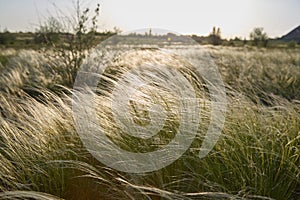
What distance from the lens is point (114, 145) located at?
6.97ft

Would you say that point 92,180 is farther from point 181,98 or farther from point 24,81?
point 24,81

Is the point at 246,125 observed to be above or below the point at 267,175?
above

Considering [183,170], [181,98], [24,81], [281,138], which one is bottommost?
[24,81]

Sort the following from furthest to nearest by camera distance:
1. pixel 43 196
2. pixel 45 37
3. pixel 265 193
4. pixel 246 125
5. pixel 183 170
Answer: pixel 45 37 < pixel 246 125 < pixel 183 170 < pixel 265 193 < pixel 43 196

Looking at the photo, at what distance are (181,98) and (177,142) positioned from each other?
1.66 feet

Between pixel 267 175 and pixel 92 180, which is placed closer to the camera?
pixel 267 175

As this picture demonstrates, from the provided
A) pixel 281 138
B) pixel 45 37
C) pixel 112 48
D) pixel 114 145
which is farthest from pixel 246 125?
pixel 112 48

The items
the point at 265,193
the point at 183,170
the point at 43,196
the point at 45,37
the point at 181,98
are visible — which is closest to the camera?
the point at 43,196

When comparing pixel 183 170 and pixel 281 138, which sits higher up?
pixel 281 138

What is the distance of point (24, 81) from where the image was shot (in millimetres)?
7488

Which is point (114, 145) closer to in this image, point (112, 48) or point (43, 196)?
point (43, 196)

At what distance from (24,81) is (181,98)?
19.2 ft

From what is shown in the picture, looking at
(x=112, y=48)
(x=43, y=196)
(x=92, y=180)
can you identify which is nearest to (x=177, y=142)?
(x=92, y=180)

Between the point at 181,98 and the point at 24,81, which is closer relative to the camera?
the point at 181,98
